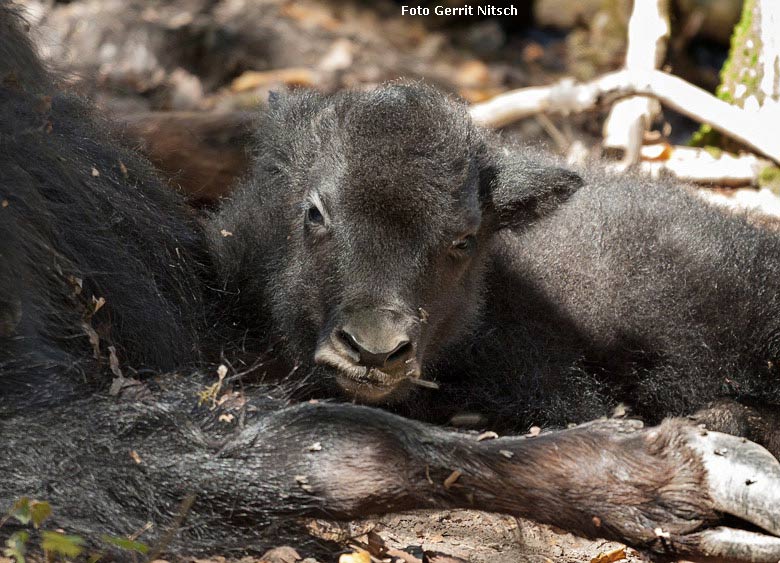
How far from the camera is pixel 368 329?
387 centimetres

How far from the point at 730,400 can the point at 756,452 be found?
143 centimetres

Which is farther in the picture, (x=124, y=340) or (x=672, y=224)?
(x=672, y=224)

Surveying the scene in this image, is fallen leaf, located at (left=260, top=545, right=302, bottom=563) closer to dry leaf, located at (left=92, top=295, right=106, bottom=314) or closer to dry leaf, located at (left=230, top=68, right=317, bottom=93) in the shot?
dry leaf, located at (left=92, top=295, right=106, bottom=314)

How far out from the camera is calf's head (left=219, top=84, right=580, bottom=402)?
4004 millimetres

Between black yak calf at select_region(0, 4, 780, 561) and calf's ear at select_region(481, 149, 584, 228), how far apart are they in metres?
0.01

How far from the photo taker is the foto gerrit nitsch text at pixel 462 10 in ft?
38.7

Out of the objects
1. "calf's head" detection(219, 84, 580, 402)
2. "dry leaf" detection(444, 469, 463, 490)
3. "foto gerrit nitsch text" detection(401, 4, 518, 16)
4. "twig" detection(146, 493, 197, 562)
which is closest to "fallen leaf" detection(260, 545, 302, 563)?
"twig" detection(146, 493, 197, 562)

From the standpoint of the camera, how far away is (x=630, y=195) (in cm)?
541

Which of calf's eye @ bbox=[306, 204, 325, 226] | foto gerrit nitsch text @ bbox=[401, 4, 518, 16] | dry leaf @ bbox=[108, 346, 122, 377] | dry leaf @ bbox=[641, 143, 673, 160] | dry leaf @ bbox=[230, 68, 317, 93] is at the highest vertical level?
calf's eye @ bbox=[306, 204, 325, 226]

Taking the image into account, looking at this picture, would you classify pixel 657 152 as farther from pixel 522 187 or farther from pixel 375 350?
pixel 375 350

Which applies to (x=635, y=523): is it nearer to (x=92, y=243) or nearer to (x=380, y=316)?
(x=380, y=316)

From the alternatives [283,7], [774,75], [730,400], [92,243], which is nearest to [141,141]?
[92,243]

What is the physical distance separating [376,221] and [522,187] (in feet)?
3.00

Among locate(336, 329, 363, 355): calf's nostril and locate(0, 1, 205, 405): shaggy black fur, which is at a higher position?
locate(0, 1, 205, 405): shaggy black fur
